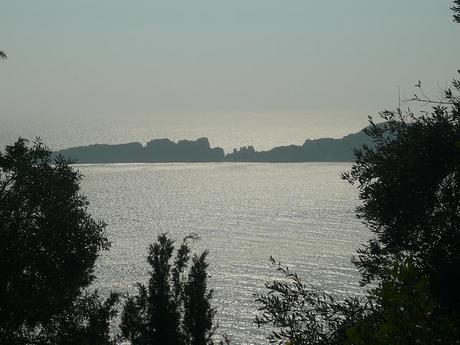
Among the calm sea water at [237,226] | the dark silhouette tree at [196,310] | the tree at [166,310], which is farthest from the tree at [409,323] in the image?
the calm sea water at [237,226]

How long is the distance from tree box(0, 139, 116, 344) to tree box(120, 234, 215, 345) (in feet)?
28.5

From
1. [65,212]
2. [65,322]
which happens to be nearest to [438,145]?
[65,212]

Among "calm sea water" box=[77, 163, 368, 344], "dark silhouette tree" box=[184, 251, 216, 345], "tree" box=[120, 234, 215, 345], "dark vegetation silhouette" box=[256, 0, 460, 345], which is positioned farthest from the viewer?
"calm sea water" box=[77, 163, 368, 344]

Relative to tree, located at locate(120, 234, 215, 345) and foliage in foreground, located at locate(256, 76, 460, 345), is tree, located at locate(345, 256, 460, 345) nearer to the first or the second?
foliage in foreground, located at locate(256, 76, 460, 345)

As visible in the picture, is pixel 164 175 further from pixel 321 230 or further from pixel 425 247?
pixel 425 247

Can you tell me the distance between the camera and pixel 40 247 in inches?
627

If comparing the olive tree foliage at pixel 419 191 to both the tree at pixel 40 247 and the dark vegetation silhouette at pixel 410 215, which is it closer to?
the dark vegetation silhouette at pixel 410 215

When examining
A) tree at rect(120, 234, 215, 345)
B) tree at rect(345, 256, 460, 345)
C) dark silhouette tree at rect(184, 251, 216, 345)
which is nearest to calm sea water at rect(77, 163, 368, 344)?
dark silhouette tree at rect(184, 251, 216, 345)

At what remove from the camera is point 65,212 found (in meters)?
16.8

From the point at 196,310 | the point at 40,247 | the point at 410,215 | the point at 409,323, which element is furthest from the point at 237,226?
the point at 409,323

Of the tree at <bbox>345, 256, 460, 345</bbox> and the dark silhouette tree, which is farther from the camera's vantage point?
the dark silhouette tree

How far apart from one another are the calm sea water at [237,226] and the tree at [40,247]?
3256 cm

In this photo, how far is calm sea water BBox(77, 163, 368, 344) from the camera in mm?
61375

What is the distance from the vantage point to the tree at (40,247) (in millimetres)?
14992
